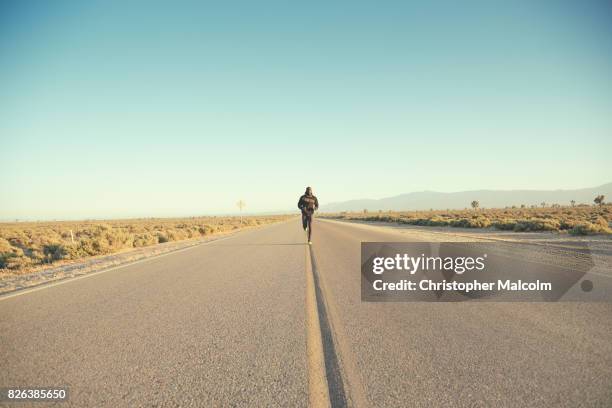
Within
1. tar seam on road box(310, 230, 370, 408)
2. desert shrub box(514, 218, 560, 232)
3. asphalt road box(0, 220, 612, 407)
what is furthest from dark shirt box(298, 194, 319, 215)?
desert shrub box(514, 218, 560, 232)

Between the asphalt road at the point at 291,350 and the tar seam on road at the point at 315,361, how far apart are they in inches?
2.4

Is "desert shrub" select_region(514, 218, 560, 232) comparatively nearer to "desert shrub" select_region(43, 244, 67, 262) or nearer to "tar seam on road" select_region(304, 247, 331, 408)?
"tar seam on road" select_region(304, 247, 331, 408)

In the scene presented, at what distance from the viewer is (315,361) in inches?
127

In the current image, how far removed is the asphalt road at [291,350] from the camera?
267cm

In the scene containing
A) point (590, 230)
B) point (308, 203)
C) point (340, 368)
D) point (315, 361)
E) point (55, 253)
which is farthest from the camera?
point (590, 230)

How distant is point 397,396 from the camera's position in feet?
8.52

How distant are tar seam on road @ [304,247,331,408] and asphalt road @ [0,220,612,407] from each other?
62 mm

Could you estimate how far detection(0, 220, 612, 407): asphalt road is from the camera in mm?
2670

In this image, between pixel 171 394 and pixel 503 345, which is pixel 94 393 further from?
pixel 503 345

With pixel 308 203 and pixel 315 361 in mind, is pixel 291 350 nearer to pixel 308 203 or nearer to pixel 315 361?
pixel 315 361

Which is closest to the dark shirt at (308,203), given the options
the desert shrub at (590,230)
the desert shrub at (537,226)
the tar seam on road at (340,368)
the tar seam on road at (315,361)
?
the tar seam on road at (315,361)

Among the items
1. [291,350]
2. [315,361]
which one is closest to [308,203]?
[291,350]

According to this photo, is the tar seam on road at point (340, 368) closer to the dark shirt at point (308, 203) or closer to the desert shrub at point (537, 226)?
the dark shirt at point (308, 203)

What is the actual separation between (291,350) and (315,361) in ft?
1.23
